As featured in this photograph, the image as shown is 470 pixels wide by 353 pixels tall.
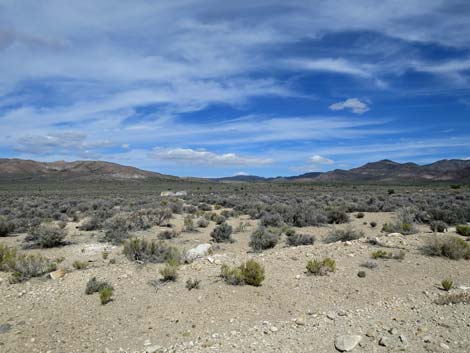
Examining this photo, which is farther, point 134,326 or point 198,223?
point 198,223

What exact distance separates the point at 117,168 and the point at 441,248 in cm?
16081

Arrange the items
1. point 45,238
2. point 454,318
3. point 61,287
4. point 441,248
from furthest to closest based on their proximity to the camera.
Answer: point 45,238 < point 441,248 < point 61,287 < point 454,318

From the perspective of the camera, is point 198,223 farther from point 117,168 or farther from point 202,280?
point 117,168

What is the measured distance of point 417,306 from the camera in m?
6.33

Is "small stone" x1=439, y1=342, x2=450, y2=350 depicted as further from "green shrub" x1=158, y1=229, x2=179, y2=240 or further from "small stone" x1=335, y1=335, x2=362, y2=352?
"green shrub" x1=158, y1=229, x2=179, y2=240

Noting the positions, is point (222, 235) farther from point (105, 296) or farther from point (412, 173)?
point (412, 173)

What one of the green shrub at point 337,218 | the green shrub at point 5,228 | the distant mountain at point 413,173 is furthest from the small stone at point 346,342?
the distant mountain at point 413,173

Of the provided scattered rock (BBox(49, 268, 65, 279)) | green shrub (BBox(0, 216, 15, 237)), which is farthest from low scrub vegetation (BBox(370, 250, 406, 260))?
green shrub (BBox(0, 216, 15, 237))

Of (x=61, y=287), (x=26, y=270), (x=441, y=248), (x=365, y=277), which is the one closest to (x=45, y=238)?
(x=26, y=270)

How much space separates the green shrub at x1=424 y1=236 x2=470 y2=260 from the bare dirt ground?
0.33 metres

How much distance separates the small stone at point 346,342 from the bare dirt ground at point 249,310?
0.09 metres

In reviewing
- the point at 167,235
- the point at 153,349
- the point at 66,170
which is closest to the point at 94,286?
the point at 153,349

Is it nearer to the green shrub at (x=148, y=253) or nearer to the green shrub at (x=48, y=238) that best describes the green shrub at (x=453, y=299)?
the green shrub at (x=148, y=253)

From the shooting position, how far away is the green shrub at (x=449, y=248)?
360 inches
